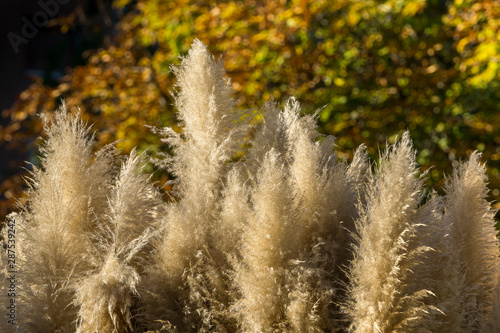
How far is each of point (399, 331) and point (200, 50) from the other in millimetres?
883

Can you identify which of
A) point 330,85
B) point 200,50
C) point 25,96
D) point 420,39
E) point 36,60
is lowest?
point 200,50

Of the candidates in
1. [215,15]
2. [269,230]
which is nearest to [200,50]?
[269,230]

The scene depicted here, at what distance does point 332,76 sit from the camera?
4758 millimetres

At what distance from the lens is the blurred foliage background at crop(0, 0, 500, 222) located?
4.65m

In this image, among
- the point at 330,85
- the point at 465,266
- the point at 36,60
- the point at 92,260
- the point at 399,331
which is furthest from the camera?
the point at 36,60

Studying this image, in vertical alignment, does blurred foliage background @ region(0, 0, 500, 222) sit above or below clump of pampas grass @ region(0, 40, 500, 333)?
above

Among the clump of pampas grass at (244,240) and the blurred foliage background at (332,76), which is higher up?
the blurred foliage background at (332,76)

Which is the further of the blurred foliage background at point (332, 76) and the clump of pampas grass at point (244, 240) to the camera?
the blurred foliage background at point (332, 76)

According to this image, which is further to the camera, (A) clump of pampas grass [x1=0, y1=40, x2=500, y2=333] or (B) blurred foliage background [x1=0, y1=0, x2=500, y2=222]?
(B) blurred foliage background [x1=0, y1=0, x2=500, y2=222]

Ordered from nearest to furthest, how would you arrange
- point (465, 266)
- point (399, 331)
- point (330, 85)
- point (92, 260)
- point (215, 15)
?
point (399, 331) → point (92, 260) → point (465, 266) → point (215, 15) → point (330, 85)

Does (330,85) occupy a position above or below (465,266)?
above

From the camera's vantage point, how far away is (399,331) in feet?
3.94

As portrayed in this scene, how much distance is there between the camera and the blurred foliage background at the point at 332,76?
15.3 feet

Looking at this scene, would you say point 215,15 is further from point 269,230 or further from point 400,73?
point 269,230
